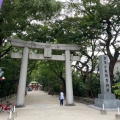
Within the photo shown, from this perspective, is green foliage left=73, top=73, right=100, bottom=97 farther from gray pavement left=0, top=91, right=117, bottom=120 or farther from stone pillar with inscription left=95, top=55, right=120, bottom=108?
gray pavement left=0, top=91, right=117, bottom=120

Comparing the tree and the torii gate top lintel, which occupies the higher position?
the tree

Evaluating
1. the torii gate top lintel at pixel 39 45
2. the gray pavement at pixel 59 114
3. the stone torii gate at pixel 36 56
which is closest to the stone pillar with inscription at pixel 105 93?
the gray pavement at pixel 59 114

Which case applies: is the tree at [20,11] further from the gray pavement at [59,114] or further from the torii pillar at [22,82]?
the gray pavement at [59,114]

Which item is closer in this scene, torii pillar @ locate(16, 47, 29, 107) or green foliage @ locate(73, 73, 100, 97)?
torii pillar @ locate(16, 47, 29, 107)

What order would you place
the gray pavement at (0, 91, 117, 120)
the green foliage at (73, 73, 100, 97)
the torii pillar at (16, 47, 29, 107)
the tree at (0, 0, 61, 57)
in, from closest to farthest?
1. the gray pavement at (0, 91, 117, 120)
2. the tree at (0, 0, 61, 57)
3. the torii pillar at (16, 47, 29, 107)
4. the green foliage at (73, 73, 100, 97)

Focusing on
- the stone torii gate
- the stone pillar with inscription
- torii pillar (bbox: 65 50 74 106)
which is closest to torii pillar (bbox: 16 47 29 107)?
the stone torii gate

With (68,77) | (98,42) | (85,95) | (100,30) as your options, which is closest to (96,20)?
(100,30)

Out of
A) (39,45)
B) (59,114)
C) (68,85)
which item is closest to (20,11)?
(39,45)

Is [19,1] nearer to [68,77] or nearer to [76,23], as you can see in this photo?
[76,23]

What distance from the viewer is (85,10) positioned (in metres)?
18.7

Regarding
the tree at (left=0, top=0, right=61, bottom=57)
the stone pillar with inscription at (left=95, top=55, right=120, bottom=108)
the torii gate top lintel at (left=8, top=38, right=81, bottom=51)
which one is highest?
the tree at (left=0, top=0, right=61, bottom=57)

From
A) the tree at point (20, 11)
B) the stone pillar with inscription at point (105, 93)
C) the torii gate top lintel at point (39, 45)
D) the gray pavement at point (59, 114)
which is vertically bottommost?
the gray pavement at point (59, 114)

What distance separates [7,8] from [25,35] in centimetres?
710

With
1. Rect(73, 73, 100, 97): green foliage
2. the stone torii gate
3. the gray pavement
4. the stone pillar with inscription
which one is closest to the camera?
the gray pavement
